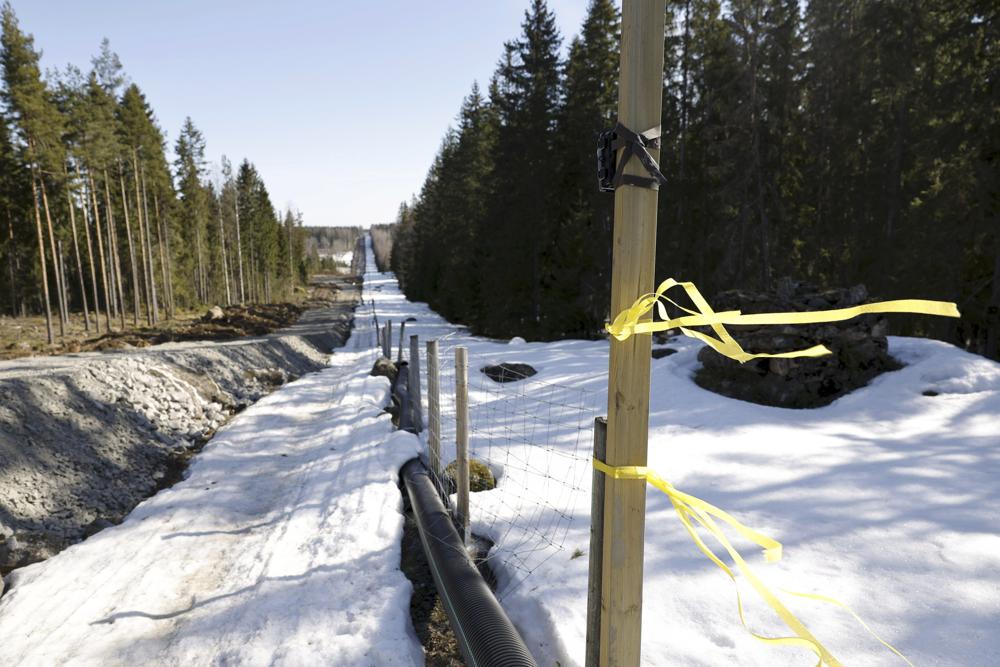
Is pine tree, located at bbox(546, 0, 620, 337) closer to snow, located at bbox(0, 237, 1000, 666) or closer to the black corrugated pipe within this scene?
snow, located at bbox(0, 237, 1000, 666)

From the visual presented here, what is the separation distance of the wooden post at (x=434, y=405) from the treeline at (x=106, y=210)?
26048mm

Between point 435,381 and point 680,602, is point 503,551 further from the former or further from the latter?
point 435,381

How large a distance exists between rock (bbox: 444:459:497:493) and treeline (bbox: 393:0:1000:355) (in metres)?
13.8

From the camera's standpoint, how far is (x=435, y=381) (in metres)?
5.59

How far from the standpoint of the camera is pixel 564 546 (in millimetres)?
4430

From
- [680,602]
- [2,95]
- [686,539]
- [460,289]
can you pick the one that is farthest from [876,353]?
[2,95]

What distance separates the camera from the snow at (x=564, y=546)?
134 inches

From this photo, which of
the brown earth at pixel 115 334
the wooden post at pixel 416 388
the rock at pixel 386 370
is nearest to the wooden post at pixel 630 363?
the wooden post at pixel 416 388

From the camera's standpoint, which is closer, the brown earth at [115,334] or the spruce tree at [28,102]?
the brown earth at [115,334]

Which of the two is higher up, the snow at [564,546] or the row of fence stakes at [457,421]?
the row of fence stakes at [457,421]

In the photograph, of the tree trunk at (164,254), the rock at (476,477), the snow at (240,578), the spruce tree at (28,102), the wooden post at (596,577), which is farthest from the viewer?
the tree trunk at (164,254)

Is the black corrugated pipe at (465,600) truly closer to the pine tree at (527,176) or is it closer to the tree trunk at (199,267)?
the pine tree at (527,176)

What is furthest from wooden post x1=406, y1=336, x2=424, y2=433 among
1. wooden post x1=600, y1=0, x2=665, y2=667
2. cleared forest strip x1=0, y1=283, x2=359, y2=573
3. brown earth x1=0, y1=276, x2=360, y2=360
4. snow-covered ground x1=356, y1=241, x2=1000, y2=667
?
brown earth x1=0, y1=276, x2=360, y2=360

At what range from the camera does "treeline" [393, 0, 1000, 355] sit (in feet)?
43.3
